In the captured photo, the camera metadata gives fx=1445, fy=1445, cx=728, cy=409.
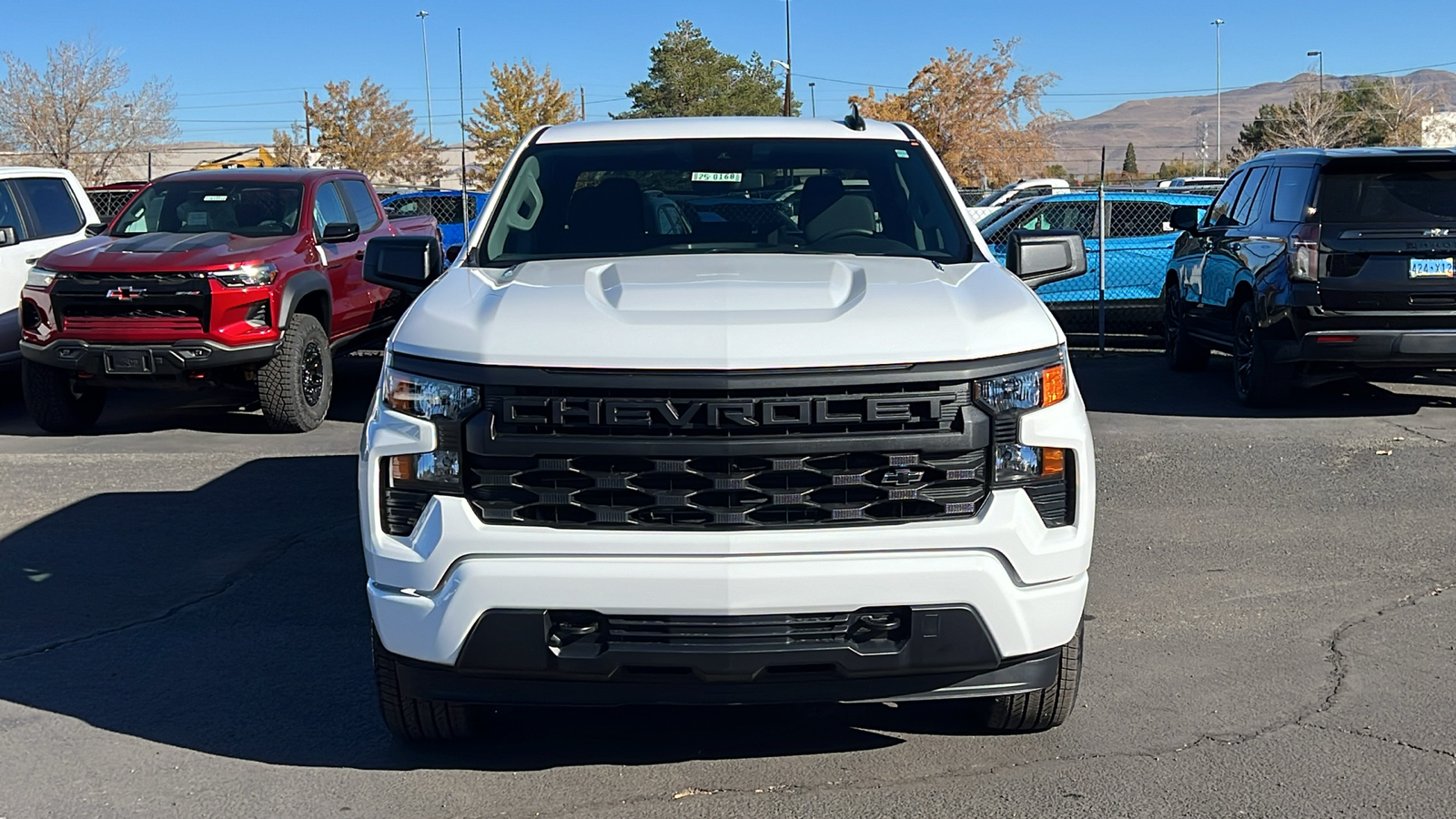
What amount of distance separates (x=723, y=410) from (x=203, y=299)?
276 inches

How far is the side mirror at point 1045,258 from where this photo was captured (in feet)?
16.7

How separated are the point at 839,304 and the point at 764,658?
95cm

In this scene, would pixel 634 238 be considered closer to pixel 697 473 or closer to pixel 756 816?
pixel 697 473

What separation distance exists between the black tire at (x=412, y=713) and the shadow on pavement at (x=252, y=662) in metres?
0.09

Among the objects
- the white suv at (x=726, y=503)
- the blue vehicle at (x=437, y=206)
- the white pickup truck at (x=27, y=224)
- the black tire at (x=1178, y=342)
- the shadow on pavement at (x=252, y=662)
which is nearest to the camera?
the white suv at (x=726, y=503)

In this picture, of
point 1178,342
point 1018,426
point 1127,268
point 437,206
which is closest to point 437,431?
point 1018,426

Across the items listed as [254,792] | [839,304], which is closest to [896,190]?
[839,304]

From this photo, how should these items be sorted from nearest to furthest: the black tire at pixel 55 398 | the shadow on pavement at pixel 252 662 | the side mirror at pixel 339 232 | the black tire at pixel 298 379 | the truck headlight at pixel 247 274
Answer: the shadow on pavement at pixel 252 662
the truck headlight at pixel 247 274
the black tire at pixel 298 379
the black tire at pixel 55 398
the side mirror at pixel 339 232

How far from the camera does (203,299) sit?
377 inches

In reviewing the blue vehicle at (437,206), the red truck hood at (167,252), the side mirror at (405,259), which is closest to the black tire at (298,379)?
the red truck hood at (167,252)

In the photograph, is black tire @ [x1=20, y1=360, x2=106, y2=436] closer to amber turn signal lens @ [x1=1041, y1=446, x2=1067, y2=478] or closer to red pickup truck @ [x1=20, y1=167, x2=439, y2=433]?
red pickup truck @ [x1=20, y1=167, x2=439, y2=433]

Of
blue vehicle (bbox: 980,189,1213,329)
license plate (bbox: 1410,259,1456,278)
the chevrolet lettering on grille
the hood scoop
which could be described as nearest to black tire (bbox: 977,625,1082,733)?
the chevrolet lettering on grille

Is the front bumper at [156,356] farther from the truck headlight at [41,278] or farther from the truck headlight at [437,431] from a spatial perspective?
the truck headlight at [437,431]

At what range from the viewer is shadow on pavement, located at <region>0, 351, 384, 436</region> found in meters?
10.6
